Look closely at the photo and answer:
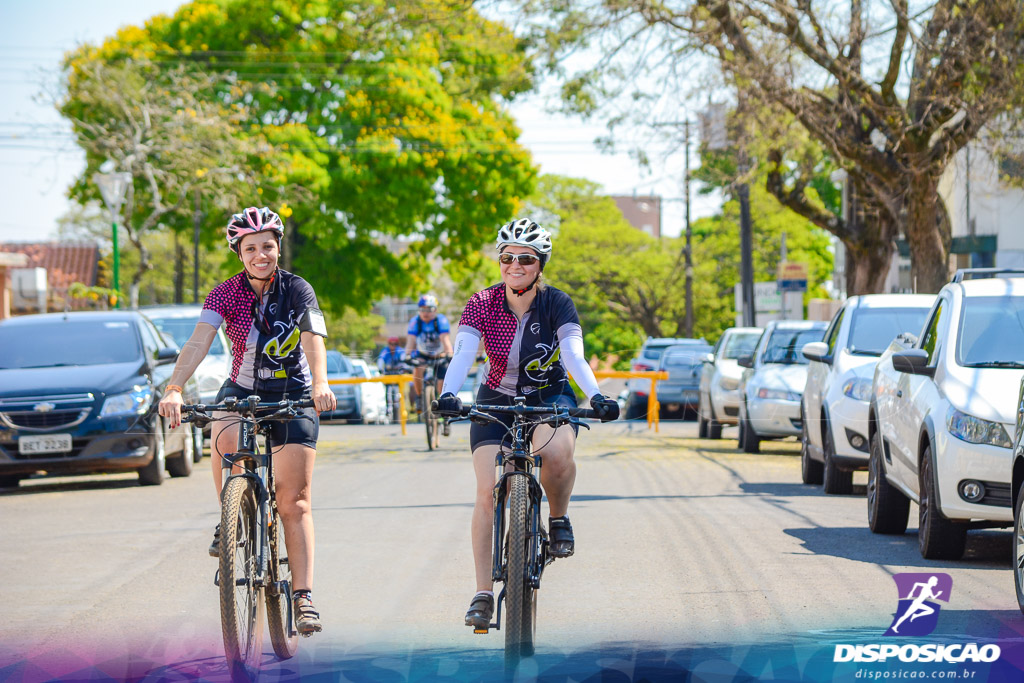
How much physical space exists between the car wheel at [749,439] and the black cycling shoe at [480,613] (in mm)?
12126

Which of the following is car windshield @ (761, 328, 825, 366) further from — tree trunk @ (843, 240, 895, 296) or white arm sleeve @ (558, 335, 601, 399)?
white arm sleeve @ (558, 335, 601, 399)

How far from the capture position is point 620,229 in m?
65.1

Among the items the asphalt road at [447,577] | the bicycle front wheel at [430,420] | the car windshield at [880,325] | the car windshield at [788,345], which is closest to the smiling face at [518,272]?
the asphalt road at [447,577]

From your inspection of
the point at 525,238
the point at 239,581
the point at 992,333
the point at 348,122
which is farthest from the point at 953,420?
the point at 348,122

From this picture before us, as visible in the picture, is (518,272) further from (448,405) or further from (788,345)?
(788,345)

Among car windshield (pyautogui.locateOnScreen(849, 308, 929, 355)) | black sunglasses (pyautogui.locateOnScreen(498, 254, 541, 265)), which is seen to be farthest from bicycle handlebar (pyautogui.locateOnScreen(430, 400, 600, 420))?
car windshield (pyautogui.locateOnScreen(849, 308, 929, 355))

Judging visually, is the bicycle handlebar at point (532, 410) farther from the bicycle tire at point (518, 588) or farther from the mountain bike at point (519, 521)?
the bicycle tire at point (518, 588)

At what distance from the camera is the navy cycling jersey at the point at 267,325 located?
644cm

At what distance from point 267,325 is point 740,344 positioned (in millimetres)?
16664

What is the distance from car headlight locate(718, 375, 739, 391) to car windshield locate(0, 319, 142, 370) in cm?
882

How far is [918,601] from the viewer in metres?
7.67

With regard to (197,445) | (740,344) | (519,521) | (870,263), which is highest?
(870,263)

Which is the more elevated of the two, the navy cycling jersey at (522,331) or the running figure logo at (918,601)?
the navy cycling jersey at (522,331)

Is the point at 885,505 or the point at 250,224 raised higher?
the point at 250,224
